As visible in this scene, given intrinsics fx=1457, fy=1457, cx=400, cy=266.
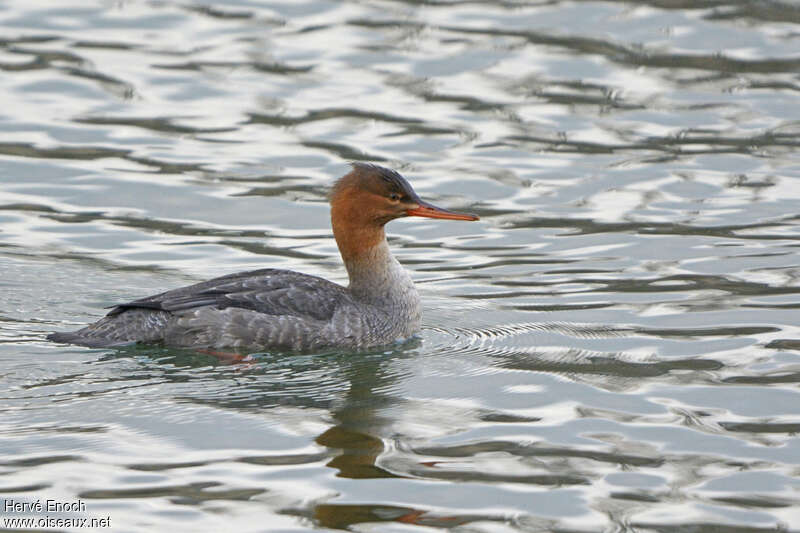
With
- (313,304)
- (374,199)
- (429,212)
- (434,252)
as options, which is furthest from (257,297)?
(434,252)

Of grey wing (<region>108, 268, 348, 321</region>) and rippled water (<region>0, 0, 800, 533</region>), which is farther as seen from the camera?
grey wing (<region>108, 268, 348, 321</region>)

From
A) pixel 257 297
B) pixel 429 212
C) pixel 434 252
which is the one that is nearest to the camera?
pixel 257 297

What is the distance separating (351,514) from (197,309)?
3113 mm

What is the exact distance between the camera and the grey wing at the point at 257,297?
10.2 m

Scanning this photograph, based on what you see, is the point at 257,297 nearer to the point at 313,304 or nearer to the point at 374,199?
the point at 313,304

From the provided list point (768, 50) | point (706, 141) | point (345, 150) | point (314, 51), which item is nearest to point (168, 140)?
point (345, 150)

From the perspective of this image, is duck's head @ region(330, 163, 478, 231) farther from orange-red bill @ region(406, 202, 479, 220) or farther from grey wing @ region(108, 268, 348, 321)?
grey wing @ region(108, 268, 348, 321)

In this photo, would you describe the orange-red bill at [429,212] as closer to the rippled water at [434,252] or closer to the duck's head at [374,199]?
the duck's head at [374,199]

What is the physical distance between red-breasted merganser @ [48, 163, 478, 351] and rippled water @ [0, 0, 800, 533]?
174 millimetres

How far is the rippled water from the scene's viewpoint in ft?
25.7

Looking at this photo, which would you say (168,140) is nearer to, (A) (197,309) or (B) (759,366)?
(A) (197,309)

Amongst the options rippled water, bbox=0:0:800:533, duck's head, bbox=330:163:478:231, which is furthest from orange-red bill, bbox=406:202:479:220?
rippled water, bbox=0:0:800:533

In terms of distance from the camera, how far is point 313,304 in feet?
34.1

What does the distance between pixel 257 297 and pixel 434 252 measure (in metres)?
2.71
